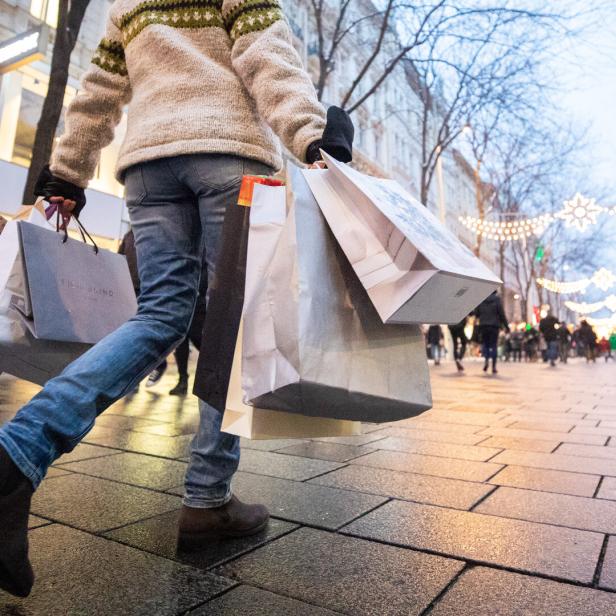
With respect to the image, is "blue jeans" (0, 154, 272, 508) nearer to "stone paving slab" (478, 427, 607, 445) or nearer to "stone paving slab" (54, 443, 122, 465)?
"stone paving slab" (54, 443, 122, 465)

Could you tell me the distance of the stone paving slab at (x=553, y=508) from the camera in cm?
189

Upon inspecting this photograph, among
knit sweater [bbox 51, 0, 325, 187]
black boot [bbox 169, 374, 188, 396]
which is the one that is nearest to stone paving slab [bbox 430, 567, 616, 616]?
knit sweater [bbox 51, 0, 325, 187]

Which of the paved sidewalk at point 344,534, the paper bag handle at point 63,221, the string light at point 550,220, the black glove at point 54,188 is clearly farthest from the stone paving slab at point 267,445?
the string light at point 550,220

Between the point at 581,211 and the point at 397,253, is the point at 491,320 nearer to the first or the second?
the point at 581,211

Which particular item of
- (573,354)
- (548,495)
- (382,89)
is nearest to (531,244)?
(573,354)

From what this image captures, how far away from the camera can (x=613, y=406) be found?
598cm

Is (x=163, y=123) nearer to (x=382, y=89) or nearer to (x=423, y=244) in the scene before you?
(x=423, y=244)

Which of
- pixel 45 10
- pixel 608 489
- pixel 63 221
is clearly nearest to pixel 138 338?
pixel 63 221

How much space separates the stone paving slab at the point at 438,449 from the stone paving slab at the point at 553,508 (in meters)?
0.70

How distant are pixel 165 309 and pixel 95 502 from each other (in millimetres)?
878

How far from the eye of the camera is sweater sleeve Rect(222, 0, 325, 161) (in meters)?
1.56

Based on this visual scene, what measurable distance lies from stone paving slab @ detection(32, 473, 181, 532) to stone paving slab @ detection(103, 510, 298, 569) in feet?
0.25

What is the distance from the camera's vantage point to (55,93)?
679 cm

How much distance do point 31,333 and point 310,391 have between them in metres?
1.03
